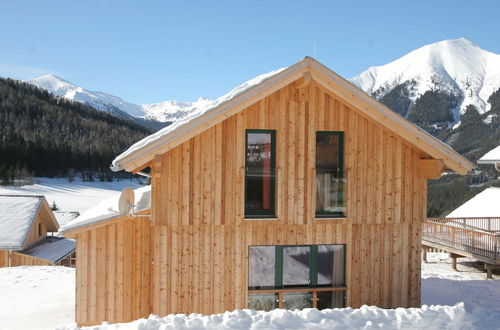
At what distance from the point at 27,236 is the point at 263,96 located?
21.0 metres

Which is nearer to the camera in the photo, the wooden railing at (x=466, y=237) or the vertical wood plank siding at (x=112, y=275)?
the vertical wood plank siding at (x=112, y=275)

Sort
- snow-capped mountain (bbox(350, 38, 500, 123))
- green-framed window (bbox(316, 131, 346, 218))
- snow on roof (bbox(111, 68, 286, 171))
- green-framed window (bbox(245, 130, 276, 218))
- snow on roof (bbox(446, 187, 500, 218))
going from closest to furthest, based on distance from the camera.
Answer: snow on roof (bbox(111, 68, 286, 171))
green-framed window (bbox(245, 130, 276, 218))
green-framed window (bbox(316, 131, 346, 218))
snow on roof (bbox(446, 187, 500, 218))
snow-capped mountain (bbox(350, 38, 500, 123))

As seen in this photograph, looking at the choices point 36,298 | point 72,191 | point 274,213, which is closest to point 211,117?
point 274,213

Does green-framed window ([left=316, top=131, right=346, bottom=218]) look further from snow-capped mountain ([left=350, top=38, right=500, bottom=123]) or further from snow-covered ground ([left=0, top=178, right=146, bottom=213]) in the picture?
snow-capped mountain ([left=350, top=38, right=500, bottom=123])

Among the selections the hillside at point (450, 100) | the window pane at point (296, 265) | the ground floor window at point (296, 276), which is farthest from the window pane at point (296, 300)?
the hillside at point (450, 100)

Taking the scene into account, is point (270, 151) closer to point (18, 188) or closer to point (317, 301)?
point (317, 301)

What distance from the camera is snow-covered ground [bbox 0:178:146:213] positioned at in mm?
60781

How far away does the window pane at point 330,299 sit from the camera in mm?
9870

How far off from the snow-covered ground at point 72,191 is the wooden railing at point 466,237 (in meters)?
43.1

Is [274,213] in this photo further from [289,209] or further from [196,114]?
[196,114]

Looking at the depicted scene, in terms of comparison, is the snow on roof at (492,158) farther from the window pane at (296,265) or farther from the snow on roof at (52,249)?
the snow on roof at (52,249)

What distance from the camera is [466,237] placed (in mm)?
17359

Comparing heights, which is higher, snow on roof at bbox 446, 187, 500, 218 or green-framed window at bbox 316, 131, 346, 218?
green-framed window at bbox 316, 131, 346, 218

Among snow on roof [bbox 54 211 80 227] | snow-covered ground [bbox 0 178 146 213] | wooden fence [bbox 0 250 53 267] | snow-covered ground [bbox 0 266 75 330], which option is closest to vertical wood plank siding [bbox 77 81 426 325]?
snow-covered ground [bbox 0 266 75 330]
